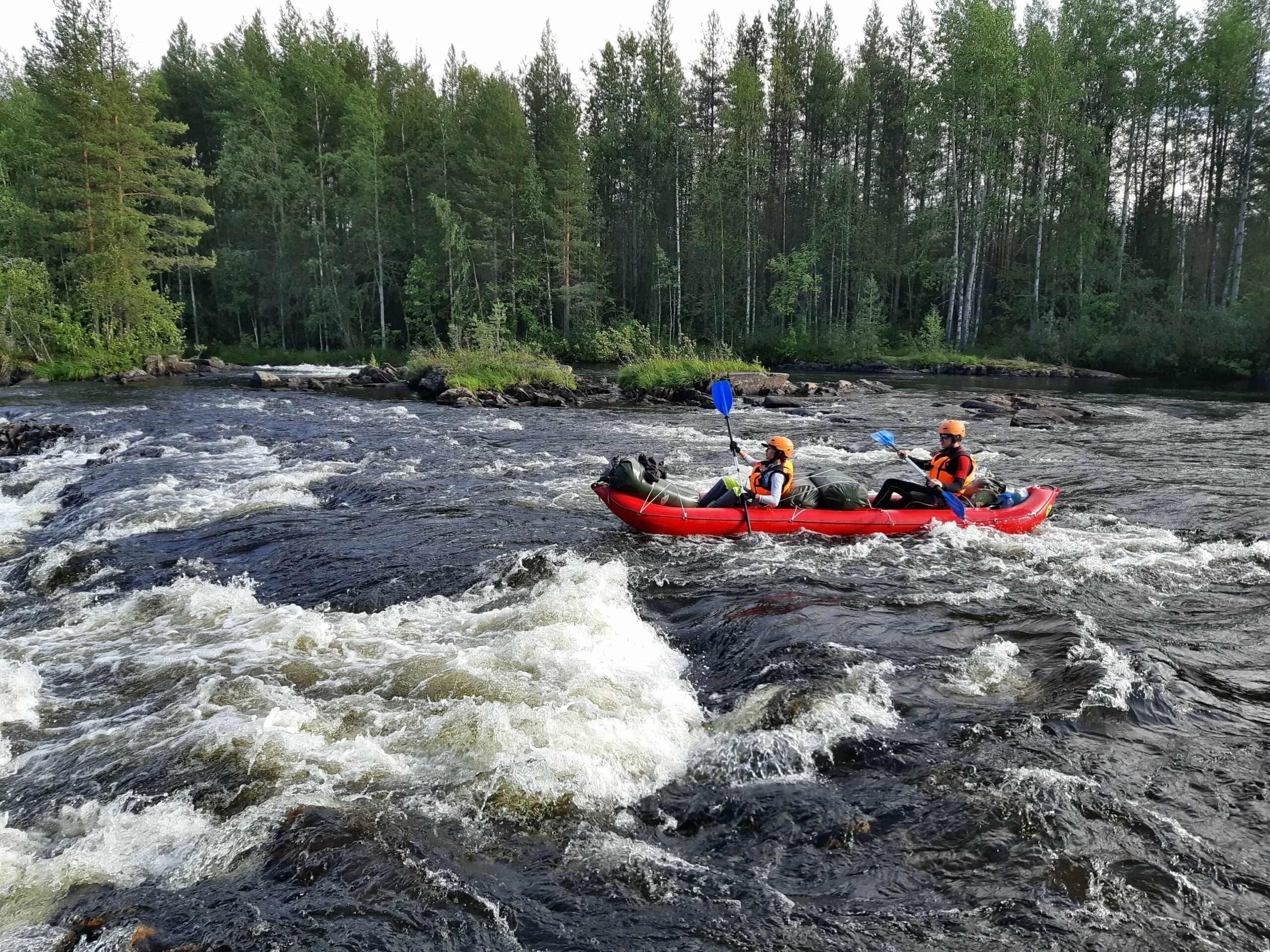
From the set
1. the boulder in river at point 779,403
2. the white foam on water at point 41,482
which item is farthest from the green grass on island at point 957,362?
the white foam on water at point 41,482

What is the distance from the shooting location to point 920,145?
32.5 m

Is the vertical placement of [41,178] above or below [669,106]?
below

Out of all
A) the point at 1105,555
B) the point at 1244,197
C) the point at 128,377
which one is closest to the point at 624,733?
the point at 1105,555

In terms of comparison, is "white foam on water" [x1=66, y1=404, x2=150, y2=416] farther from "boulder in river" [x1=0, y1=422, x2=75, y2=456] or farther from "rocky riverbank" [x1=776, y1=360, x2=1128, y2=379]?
"rocky riverbank" [x1=776, y1=360, x2=1128, y2=379]

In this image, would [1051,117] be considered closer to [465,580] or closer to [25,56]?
[465,580]

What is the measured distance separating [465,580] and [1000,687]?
4522 mm

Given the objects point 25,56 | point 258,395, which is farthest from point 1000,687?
point 25,56

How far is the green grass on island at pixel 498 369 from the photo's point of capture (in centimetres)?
2169

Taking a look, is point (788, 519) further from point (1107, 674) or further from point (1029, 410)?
point (1029, 410)

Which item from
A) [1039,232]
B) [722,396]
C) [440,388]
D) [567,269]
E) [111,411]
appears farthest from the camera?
[567,269]

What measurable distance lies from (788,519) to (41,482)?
410 inches

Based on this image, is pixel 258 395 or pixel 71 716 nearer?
pixel 71 716

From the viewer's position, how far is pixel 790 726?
15.2 ft

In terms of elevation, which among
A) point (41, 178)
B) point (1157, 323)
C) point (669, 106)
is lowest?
point (1157, 323)
